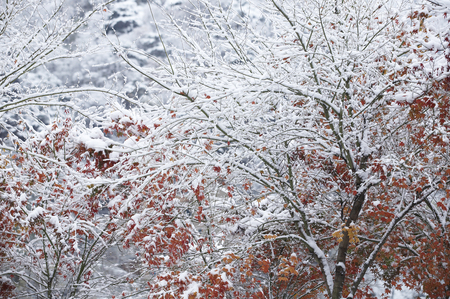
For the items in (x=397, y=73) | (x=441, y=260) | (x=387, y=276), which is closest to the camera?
(x=397, y=73)

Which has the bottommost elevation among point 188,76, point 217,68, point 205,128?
point 205,128

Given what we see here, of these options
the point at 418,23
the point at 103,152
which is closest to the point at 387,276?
the point at 418,23

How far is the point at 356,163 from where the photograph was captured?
19.7 feet

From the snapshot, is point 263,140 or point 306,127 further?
point 306,127

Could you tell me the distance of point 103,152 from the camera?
503 cm

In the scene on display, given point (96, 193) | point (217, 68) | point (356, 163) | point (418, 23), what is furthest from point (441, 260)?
point (96, 193)

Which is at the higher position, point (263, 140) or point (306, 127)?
point (306, 127)

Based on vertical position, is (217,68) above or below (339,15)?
below

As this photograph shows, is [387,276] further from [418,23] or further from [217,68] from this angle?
[217,68]

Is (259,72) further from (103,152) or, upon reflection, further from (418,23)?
(103,152)

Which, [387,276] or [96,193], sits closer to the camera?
[96,193]

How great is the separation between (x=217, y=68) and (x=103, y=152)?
8.29ft

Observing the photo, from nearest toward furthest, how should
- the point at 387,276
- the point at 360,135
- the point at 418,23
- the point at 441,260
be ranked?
the point at 418,23 → the point at 360,135 → the point at 441,260 → the point at 387,276

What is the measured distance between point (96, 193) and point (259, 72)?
148 inches
